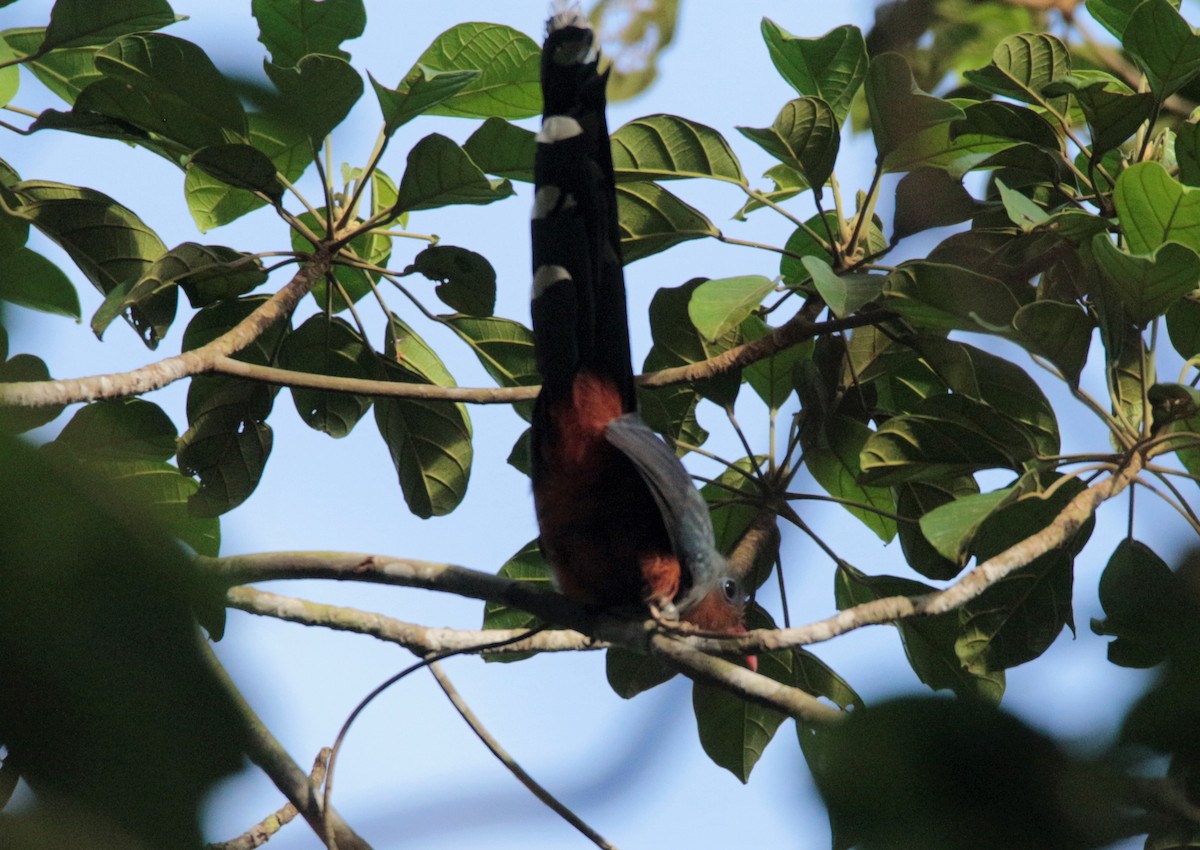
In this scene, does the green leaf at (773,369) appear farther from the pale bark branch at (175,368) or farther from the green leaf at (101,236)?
the green leaf at (101,236)

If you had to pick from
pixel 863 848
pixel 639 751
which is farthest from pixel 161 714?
→ pixel 639 751

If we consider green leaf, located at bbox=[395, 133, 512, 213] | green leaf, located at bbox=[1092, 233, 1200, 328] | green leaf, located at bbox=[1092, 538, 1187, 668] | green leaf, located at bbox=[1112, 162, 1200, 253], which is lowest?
green leaf, located at bbox=[1092, 538, 1187, 668]

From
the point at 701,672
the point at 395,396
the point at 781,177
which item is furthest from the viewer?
the point at 781,177

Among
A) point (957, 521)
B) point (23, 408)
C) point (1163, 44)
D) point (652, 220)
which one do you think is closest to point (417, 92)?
point (652, 220)

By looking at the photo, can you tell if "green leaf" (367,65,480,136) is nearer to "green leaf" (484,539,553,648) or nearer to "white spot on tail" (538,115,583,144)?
"white spot on tail" (538,115,583,144)

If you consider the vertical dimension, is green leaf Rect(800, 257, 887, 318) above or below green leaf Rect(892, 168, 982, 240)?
below

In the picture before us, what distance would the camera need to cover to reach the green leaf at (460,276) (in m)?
2.96

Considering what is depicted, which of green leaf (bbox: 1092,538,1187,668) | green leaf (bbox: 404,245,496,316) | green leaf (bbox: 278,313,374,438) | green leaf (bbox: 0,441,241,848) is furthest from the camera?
green leaf (bbox: 278,313,374,438)

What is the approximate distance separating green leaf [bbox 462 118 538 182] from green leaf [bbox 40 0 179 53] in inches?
30.5

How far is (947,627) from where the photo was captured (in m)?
2.79

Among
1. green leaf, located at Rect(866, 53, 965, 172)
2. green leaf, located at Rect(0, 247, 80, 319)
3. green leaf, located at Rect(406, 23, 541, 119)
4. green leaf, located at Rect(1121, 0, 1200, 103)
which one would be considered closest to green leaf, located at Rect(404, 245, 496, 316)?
green leaf, located at Rect(406, 23, 541, 119)

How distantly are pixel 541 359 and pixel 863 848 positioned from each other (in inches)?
83.2

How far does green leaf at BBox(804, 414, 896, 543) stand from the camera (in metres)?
2.96

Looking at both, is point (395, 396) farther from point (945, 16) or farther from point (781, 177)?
point (945, 16)
